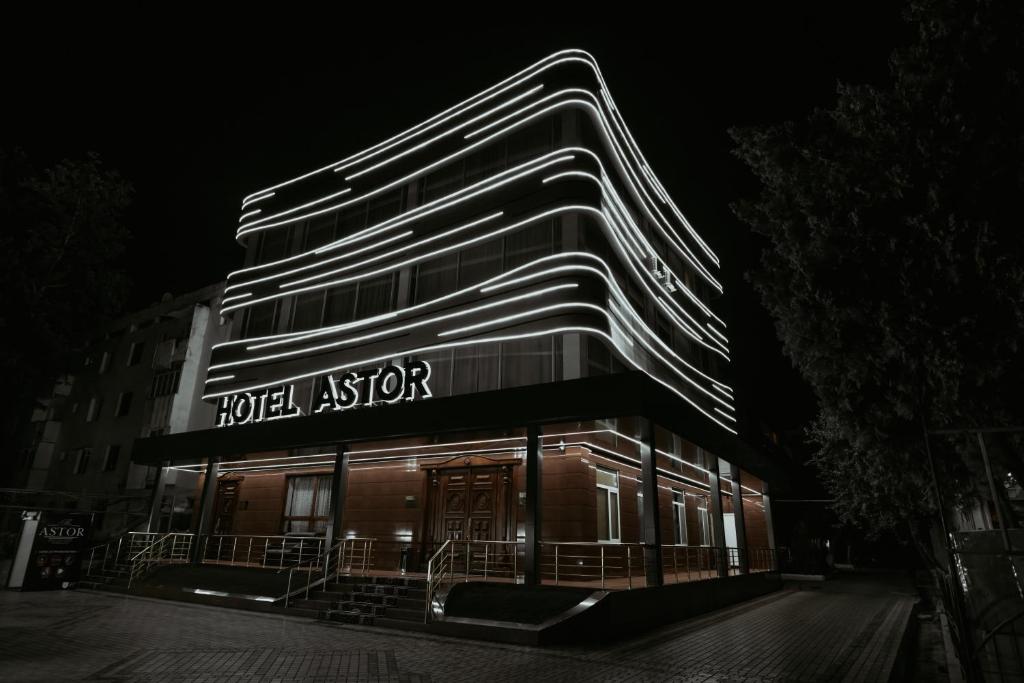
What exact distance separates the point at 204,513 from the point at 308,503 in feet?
10.0

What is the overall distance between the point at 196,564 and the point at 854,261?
1777cm

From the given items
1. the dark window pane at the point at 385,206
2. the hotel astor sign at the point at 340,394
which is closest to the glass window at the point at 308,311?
the hotel astor sign at the point at 340,394

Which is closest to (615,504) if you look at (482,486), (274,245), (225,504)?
(482,486)

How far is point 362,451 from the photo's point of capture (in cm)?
1644

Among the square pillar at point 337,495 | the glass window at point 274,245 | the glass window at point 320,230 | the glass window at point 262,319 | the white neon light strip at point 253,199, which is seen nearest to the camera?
the square pillar at point 337,495

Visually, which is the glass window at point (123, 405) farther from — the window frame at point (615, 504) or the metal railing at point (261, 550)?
the window frame at point (615, 504)

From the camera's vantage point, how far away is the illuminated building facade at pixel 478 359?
1384 centimetres

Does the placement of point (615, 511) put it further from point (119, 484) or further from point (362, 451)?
point (119, 484)

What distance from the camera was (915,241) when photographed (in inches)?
281

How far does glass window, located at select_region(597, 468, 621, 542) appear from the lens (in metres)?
15.4

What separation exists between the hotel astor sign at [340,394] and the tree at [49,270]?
15815mm

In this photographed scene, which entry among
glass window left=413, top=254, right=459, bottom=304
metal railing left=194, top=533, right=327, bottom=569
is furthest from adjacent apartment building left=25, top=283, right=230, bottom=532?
glass window left=413, top=254, right=459, bottom=304

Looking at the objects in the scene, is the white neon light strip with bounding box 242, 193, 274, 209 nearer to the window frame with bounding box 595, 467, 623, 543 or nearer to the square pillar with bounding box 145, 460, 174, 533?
the square pillar with bounding box 145, 460, 174, 533

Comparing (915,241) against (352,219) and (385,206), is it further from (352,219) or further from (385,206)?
(352,219)
